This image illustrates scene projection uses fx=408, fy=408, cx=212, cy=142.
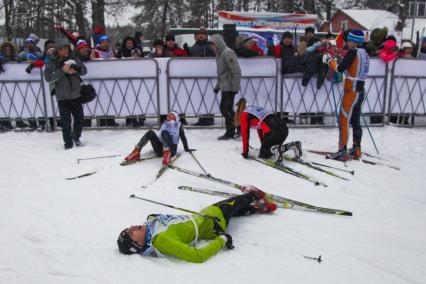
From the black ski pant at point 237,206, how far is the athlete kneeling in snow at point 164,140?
2136mm

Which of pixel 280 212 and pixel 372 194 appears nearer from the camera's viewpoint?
pixel 280 212

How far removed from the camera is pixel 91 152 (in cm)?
765

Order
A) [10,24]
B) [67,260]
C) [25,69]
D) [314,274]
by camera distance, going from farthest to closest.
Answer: [10,24] < [25,69] < [67,260] < [314,274]

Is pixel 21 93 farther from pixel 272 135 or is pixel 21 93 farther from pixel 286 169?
pixel 286 169

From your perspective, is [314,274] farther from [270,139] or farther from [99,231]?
[270,139]

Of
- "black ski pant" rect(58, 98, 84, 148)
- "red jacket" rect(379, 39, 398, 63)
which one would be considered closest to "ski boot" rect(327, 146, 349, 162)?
"red jacket" rect(379, 39, 398, 63)

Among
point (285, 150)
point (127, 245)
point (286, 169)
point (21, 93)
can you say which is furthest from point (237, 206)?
point (21, 93)

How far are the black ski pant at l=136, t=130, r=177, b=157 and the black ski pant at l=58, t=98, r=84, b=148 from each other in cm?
182

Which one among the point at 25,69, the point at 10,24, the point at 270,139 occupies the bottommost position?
the point at 270,139

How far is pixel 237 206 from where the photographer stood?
4664mm

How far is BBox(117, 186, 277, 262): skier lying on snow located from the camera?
3.76 metres

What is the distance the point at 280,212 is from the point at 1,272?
3056 mm

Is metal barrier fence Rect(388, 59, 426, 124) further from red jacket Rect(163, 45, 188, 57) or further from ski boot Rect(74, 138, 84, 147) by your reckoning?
ski boot Rect(74, 138, 84, 147)

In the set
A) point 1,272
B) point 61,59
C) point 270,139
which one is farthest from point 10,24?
point 1,272
